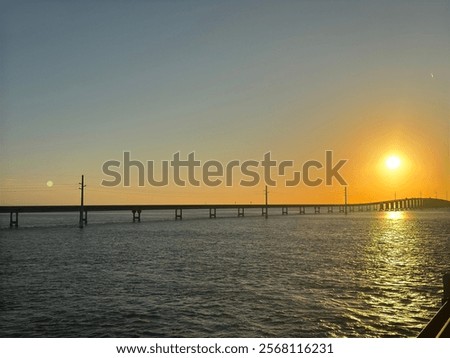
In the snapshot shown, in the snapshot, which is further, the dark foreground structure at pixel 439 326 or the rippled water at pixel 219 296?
the rippled water at pixel 219 296

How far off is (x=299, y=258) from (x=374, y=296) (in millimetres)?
16689

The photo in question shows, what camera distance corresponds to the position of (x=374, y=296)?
69.8ft

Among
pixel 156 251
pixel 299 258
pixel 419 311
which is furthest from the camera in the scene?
pixel 156 251

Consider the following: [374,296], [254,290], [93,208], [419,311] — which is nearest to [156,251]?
[254,290]

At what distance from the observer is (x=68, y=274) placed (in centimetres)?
2883

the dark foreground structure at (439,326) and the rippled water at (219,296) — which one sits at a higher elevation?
the dark foreground structure at (439,326)

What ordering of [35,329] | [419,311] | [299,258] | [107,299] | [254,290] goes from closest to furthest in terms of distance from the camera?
[35,329] → [419,311] → [107,299] → [254,290] → [299,258]

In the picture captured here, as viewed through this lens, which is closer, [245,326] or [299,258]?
[245,326]

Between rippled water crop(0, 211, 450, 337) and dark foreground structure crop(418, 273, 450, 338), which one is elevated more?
dark foreground structure crop(418, 273, 450, 338)

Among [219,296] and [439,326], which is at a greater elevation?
[439,326]

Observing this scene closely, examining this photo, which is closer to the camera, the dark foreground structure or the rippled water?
the dark foreground structure

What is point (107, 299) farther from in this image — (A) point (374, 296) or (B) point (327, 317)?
(A) point (374, 296)

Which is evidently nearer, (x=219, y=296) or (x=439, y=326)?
(x=439, y=326)
